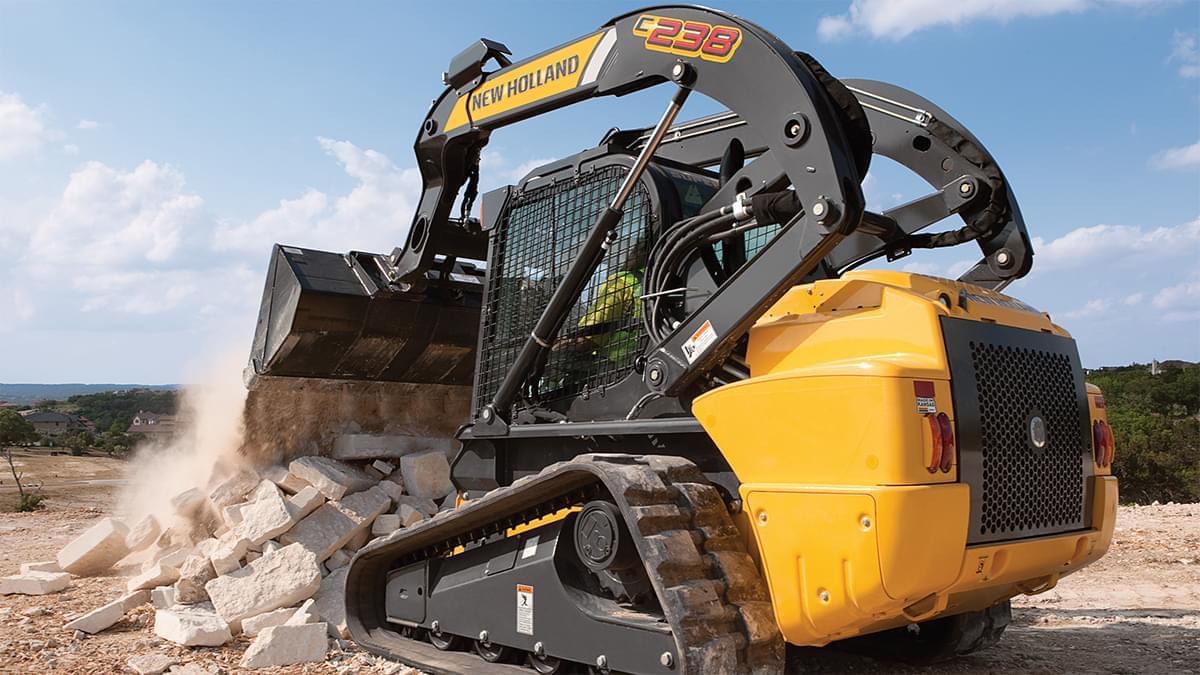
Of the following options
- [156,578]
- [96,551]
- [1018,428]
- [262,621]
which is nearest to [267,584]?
[262,621]

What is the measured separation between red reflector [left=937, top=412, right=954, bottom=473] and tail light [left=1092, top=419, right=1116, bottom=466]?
135 cm

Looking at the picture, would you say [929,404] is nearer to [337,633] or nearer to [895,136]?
[895,136]

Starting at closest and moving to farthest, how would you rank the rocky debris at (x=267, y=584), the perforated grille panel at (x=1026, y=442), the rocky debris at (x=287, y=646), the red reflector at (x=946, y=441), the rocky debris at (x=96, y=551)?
the red reflector at (x=946, y=441) < the perforated grille panel at (x=1026, y=442) < the rocky debris at (x=287, y=646) < the rocky debris at (x=267, y=584) < the rocky debris at (x=96, y=551)

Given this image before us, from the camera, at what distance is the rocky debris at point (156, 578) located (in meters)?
6.80

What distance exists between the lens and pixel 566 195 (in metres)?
5.50

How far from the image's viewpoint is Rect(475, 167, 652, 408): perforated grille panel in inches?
197

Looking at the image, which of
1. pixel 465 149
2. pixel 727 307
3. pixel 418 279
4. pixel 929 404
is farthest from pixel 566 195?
pixel 929 404

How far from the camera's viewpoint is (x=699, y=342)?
438 cm

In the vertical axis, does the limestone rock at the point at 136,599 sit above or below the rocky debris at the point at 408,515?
below

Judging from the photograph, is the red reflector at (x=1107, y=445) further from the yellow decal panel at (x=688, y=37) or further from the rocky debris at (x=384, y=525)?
the rocky debris at (x=384, y=525)

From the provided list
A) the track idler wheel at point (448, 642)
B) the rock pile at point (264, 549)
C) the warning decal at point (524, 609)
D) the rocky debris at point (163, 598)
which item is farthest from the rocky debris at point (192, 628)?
the warning decal at point (524, 609)

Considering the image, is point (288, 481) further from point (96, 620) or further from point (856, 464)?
point (856, 464)

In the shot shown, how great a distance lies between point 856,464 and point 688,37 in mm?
2141

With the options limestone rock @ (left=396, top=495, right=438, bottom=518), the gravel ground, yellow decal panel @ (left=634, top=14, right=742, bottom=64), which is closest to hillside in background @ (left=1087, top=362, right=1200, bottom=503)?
the gravel ground
